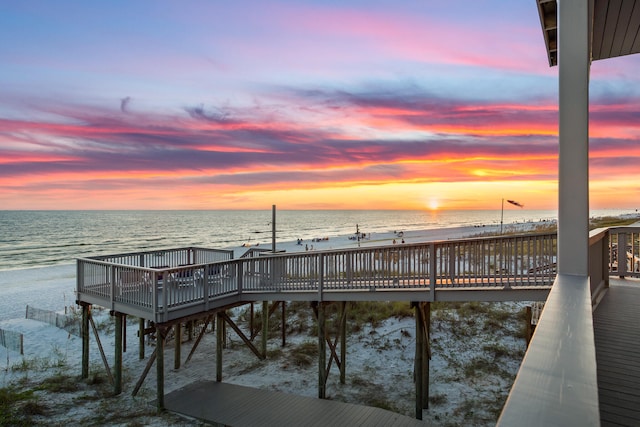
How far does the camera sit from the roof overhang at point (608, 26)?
5324 mm

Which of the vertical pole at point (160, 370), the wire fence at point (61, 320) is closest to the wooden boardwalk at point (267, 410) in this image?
the vertical pole at point (160, 370)

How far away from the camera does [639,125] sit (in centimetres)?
1265

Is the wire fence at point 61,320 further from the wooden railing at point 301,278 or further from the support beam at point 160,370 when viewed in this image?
the support beam at point 160,370

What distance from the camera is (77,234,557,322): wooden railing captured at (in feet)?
28.7

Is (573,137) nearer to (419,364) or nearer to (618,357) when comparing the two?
(618,357)

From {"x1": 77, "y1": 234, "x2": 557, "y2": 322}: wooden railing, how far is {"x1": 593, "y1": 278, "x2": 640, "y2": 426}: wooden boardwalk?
285 centimetres

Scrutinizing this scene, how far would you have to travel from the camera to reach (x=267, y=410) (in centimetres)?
913

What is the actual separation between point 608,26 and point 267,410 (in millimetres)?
10102

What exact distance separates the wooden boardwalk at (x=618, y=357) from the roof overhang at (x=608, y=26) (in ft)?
11.8

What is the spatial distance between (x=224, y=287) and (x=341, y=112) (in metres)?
15.2

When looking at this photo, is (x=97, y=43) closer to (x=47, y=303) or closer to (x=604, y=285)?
(x=47, y=303)

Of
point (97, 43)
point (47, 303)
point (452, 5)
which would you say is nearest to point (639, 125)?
point (452, 5)

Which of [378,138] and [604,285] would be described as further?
[378,138]

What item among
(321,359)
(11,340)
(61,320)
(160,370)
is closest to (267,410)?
(321,359)
